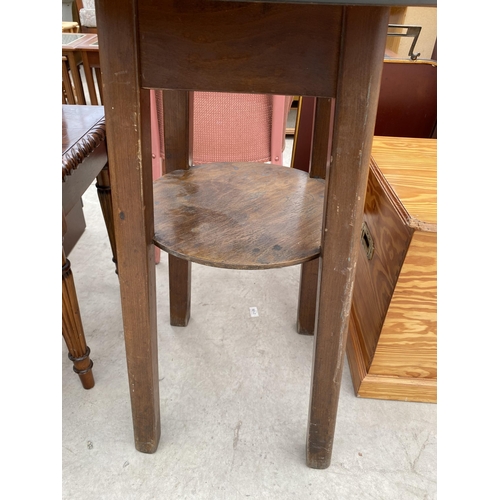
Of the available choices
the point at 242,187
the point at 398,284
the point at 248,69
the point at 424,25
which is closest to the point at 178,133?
the point at 242,187

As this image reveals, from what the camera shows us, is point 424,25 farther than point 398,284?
Yes

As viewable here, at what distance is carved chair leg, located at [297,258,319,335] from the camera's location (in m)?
1.19

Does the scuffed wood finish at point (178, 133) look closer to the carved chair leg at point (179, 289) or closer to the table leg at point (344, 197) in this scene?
the carved chair leg at point (179, 289)

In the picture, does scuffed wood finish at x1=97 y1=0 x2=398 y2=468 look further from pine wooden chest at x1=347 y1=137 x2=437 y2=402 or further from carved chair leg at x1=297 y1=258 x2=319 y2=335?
carved chair leg at x1=297 y1=258 x2=319 y2=335

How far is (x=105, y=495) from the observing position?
88 centimetres

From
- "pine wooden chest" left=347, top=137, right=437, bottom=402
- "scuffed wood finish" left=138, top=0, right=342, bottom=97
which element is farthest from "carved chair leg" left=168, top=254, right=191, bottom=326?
"scuffed wood finish" left=138, top=0, right=342, bottom=97

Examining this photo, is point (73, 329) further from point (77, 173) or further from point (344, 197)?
point (344, 197)

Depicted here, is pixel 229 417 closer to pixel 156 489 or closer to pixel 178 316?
pixel 156 489

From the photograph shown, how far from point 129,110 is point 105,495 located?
2.51 ft

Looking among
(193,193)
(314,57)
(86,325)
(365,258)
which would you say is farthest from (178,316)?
(314,57)

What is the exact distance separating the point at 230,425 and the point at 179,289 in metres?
0.42

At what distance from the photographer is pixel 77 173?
1.04 metres

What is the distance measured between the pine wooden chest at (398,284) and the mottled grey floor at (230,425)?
7 centimetres

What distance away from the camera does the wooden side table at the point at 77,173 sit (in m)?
0.95
